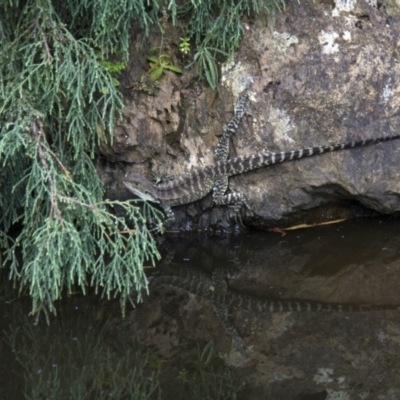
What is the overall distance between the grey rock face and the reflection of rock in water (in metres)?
0.47

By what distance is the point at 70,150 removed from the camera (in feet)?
25.5

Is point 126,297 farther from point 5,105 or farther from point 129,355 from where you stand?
point 5,105

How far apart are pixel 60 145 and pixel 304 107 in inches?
88.7

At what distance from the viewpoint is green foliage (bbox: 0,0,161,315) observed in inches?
270

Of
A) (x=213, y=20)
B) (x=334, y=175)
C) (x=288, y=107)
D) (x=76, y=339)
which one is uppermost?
(x=213, y=20)

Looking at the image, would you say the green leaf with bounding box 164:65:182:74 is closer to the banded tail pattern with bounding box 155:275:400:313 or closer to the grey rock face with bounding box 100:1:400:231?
the grey rock face with bounding box 100:1:400:231

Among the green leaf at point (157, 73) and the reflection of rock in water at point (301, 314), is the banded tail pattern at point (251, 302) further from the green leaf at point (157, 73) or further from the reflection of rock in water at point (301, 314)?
the green leaf at point (157, 73)

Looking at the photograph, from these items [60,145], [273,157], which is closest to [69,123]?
[60,145]

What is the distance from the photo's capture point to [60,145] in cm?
766

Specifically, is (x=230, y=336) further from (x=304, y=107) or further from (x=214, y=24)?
(x=214, y=24)

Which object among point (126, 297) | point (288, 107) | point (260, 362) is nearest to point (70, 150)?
point (126, 297)

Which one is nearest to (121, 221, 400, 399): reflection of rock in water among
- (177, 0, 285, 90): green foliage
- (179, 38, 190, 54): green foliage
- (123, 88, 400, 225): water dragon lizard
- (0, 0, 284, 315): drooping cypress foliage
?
(123, 88, 400, 225): water dragon lizard

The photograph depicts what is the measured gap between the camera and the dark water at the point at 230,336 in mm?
6227

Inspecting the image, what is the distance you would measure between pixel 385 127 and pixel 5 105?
135 inches
